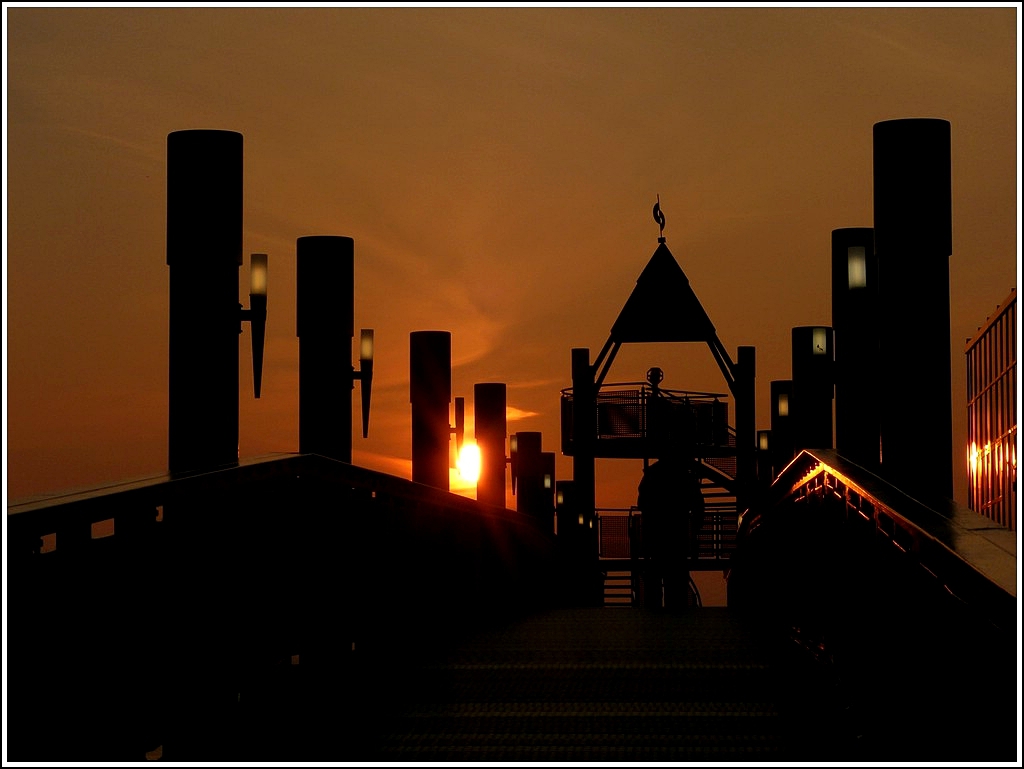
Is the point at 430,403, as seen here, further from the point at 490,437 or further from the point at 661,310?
the point at 661,310

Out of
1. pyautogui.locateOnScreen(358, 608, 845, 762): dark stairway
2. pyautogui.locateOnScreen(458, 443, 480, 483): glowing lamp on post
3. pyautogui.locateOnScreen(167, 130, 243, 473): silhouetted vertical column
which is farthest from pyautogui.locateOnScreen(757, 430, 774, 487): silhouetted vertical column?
pyautogui.locateOnScreen(167, 130, 243, 473): silhouetted vertical column

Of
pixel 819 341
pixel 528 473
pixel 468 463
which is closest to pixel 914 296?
pixel 819 341

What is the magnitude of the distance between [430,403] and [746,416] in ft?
42.1

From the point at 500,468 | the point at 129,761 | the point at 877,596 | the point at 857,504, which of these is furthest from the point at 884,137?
the point at 500,468

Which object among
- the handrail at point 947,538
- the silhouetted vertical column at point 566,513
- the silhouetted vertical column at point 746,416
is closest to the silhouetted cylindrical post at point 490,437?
the silhouetted vertical column at point 746,416

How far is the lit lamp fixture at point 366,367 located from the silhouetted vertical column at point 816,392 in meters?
3.44

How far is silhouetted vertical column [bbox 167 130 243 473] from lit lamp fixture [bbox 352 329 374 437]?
12.7ft

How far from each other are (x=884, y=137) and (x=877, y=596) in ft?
7.74

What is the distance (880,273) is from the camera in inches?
257

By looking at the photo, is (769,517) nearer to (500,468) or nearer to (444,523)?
(444,523)

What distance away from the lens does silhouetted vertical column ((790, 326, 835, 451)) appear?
1124 cm

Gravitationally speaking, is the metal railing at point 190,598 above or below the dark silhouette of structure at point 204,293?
below

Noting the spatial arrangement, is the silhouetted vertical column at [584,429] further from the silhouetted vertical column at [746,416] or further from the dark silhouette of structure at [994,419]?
the dark silhouette of structure at [994,419]

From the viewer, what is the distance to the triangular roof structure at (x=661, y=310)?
77.7 ft
